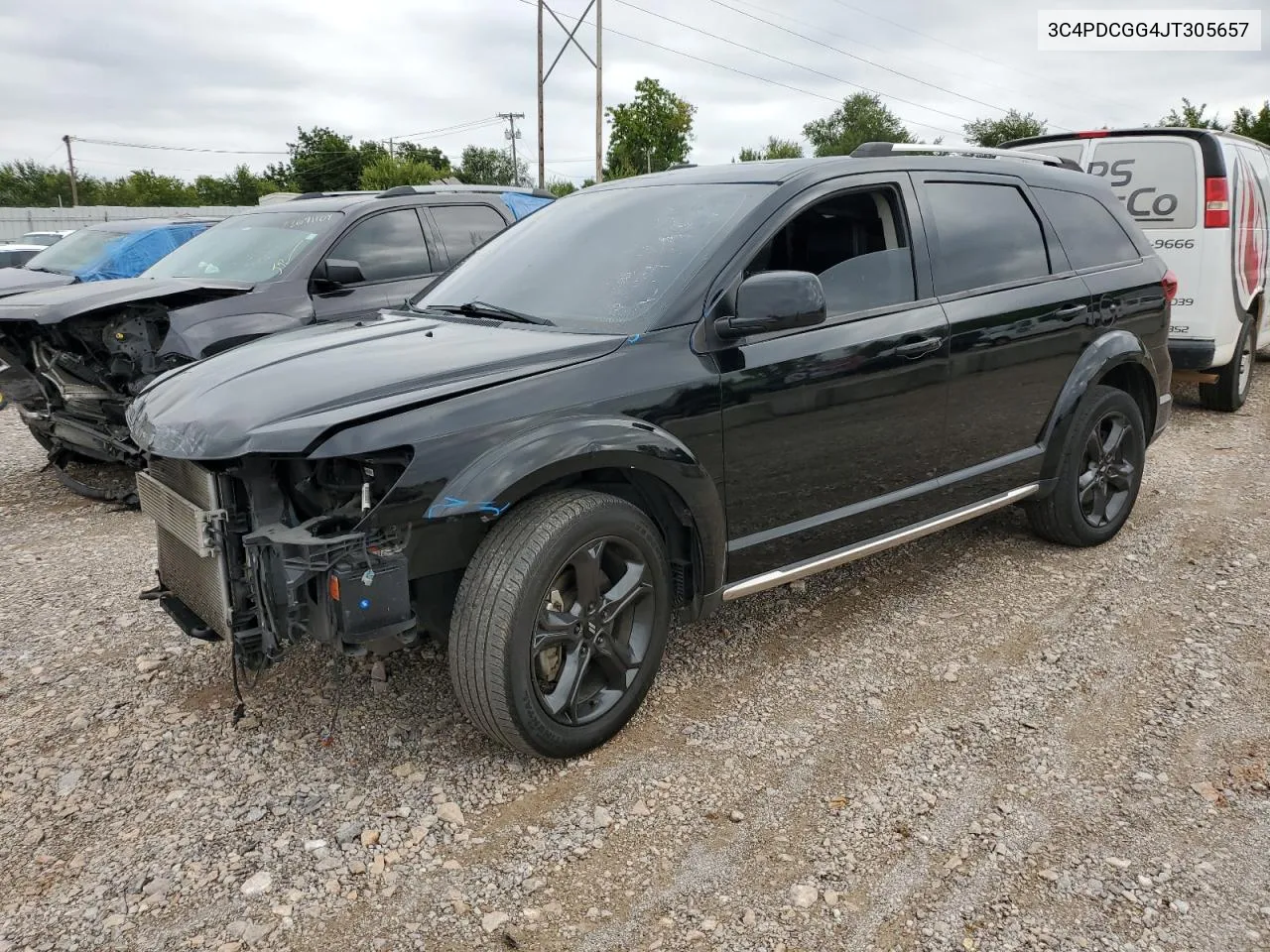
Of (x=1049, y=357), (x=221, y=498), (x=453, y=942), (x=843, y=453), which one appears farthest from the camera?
(x=1049, y=357)

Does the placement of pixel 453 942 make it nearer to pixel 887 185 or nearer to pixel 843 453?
pixel 843 453

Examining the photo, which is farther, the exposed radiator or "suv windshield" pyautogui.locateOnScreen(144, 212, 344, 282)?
"suv windshield" pyautogui.locateOnScreen(144, 212, 344, 282)

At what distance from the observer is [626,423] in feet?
9.93

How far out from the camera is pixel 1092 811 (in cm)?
285

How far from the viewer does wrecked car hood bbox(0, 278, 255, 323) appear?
545 cm

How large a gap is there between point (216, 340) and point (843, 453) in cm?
396

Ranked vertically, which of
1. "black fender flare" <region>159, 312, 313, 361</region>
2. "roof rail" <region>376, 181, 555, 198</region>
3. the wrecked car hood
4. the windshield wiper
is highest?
"roof rail" <region>376, 181, 555, 198</region>

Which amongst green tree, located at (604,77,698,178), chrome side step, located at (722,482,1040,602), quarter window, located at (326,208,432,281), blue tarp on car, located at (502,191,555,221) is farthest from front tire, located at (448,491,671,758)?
green tree, located at (604,77,698,178)

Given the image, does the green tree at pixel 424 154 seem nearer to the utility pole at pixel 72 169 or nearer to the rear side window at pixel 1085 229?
the utility pole at pixel 72 169

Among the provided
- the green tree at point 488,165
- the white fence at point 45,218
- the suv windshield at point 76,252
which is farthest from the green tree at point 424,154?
the suv windshield at point 76,252

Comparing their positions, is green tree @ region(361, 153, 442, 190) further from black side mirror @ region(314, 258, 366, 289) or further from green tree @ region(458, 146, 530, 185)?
black side mirror @ region(314, 258, 366, 289)

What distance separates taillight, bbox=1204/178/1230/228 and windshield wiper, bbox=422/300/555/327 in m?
6.32

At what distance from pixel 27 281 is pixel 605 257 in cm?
749

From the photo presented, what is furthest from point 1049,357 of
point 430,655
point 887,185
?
point 430,655
